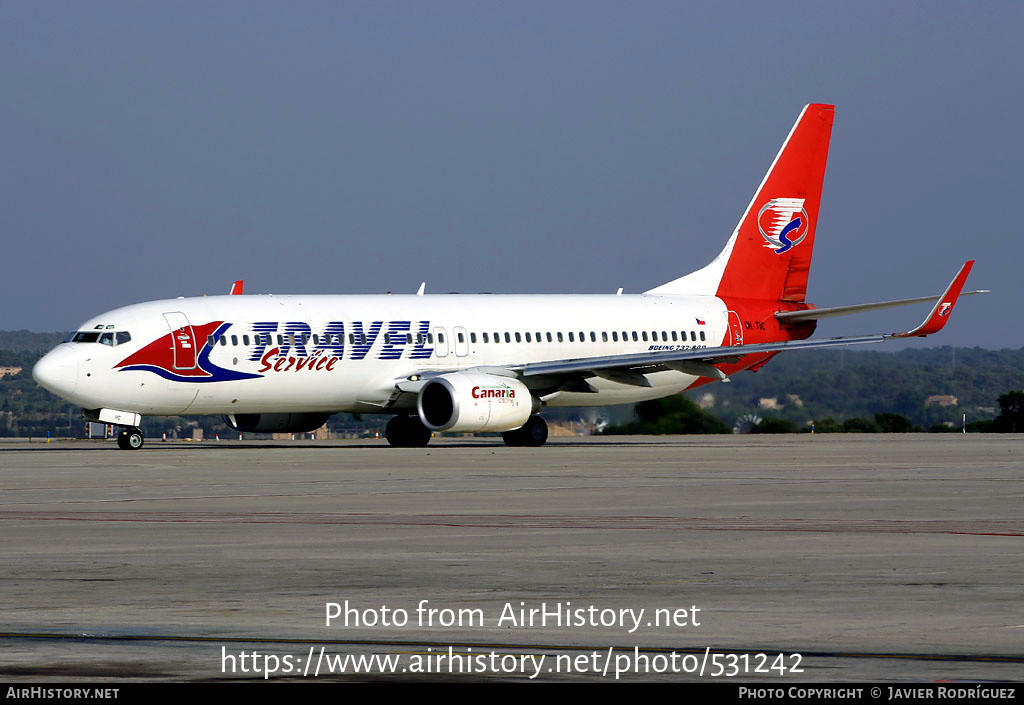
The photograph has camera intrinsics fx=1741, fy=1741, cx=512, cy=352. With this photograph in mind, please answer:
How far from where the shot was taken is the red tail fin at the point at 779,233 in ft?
168

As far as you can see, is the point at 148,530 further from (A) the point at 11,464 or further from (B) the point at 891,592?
(A) the point at 11,464

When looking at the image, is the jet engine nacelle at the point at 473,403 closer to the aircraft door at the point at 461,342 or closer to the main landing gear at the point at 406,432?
the aircraft door at the point at 461,342

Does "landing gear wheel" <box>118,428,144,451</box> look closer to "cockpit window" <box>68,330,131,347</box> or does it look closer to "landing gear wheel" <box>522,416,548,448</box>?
"cockpit window" <box>68,330,131,347</box>

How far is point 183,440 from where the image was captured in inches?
2218

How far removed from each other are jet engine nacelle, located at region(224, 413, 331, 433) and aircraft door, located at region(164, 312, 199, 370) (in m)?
3.13

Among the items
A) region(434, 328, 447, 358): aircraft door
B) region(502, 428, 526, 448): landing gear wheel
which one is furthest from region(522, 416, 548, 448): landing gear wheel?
region(434, 328, 447, 358): aircraft door

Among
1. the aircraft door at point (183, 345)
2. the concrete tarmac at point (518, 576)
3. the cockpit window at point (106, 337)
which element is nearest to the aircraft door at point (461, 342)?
the aircraft door at point (183, 345)

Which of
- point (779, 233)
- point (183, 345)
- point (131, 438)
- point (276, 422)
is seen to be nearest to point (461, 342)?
point (276, 422)

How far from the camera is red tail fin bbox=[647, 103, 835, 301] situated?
168 ft

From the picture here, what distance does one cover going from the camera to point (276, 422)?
45000 millimetres

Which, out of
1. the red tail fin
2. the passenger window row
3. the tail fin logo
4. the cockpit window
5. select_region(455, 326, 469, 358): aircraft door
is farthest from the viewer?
the tail fin logo

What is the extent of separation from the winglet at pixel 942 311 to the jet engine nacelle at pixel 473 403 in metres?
10.1

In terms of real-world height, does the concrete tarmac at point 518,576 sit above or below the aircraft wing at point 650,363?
below

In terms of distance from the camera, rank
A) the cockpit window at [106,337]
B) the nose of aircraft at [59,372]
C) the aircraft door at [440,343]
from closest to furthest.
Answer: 1. the nose of aircraft at [59,372]
2. the cockpit window at [106,337]
3. the aircraft door at [440,343]
